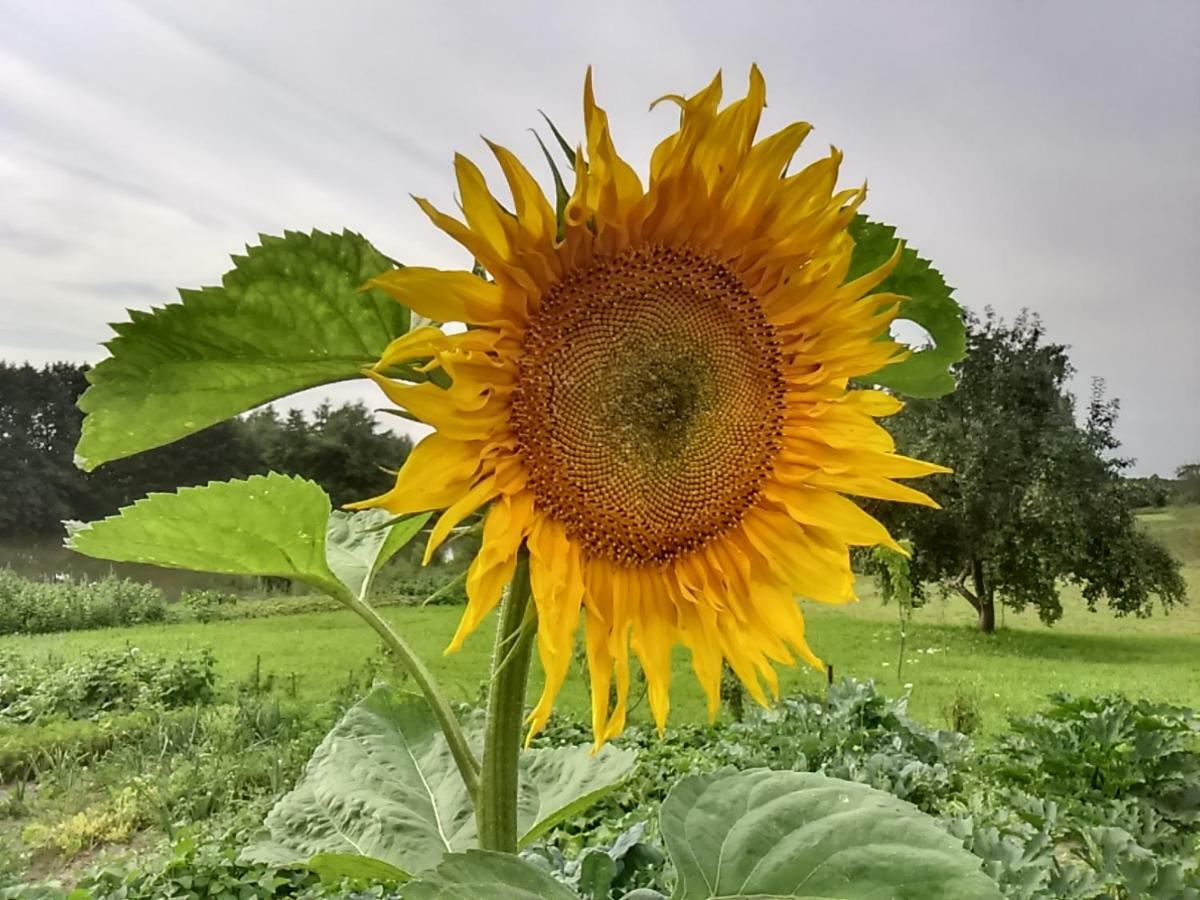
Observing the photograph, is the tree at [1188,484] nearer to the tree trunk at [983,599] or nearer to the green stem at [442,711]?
the tree trunk at [983,599]

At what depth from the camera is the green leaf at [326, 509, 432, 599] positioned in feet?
1.59

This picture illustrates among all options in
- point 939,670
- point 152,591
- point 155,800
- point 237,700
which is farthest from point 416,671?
point 939,670

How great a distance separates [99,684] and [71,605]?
58cm

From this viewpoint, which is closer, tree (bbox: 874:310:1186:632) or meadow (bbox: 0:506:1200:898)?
meadow (bbox: 0:506:1200:898)

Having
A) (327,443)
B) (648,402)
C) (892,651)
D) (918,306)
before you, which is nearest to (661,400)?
(648,402)

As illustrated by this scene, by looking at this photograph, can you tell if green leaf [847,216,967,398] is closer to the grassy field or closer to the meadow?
the meadow

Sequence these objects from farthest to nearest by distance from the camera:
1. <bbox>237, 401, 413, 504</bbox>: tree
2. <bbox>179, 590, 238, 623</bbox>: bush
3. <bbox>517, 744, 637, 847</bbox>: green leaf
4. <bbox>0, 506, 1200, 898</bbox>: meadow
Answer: <bbox>179, 590, 238, 623</bbox>: bush → <bbox>237, 401, 413, 504</bbox>: tree → <bbox>0, 506, 1200, 898</bbox>: meadow → <bbox>517, 744, 637, 847</bbox>: green leaf

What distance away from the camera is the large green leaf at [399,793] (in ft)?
1.56

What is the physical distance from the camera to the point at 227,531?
0.42 m

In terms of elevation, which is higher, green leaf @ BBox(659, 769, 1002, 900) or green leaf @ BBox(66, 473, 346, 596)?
green leaf @ BBox(66, 473, 346, 596)

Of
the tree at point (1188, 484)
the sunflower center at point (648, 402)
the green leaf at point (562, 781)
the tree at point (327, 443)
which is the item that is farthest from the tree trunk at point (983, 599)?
the sunflower center at point (648, 402)

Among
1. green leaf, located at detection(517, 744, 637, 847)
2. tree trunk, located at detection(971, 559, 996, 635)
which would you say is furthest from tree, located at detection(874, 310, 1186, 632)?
green leaf, located at detection(517, 744, 637, 847)

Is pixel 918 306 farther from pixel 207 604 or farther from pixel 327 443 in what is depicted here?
pixel 207 604

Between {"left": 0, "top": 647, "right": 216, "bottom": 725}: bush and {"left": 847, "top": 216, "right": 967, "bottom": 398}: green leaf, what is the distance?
2875 mm
